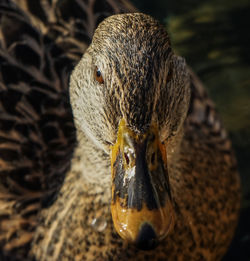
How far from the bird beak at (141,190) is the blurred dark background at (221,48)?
1.71m

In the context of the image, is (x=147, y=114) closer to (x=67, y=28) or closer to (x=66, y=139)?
(x=66, y=139)

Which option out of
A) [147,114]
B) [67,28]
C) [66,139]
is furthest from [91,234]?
[67,28]

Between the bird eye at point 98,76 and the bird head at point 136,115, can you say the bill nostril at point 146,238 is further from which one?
the bird eye at point 98,76

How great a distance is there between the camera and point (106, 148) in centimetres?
200

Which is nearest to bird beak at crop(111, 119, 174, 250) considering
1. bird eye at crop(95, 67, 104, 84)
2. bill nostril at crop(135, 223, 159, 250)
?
bill nostril at crop(135, 223, 159, 250)

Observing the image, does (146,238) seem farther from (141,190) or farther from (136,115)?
(136,115)

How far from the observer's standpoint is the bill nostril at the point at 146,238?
1683 mm

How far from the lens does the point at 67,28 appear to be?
9.03 feet

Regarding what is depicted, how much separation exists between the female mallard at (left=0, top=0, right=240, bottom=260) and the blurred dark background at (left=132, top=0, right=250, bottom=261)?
0.54 meters

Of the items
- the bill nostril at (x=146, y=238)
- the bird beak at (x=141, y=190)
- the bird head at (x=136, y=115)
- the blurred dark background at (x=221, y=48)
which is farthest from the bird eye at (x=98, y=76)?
the blurred dark background at (x=221, y=48)

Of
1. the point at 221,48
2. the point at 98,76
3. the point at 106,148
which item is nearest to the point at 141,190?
the point at 106,148

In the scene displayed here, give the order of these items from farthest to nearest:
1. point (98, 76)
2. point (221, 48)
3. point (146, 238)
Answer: point (221, 48) → point (98, 76) → point (146, 238)

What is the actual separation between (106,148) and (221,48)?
2.20 meters

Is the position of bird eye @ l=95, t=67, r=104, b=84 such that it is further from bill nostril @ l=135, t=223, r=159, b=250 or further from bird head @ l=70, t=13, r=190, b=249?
bill nostril @ l=135, t=223, r=159, b=250
